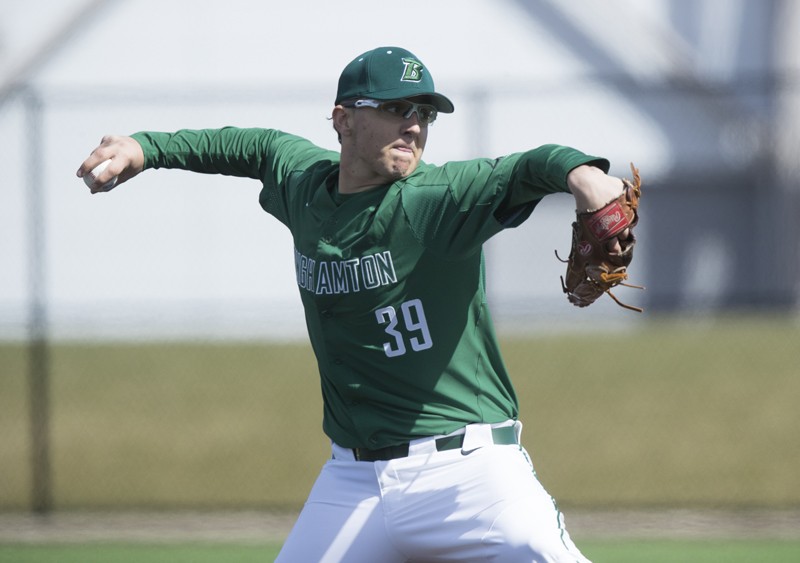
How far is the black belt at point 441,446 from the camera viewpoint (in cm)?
365

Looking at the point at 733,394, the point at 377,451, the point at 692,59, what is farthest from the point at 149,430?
the point at 692,59

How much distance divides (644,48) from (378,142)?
1975 centimetres

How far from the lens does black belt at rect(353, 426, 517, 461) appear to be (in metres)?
3.65

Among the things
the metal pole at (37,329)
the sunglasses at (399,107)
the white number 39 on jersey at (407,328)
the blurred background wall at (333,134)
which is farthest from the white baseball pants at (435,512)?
the blurred background wall at (333,134)

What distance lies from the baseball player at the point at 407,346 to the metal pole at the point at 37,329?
4604 millimetres

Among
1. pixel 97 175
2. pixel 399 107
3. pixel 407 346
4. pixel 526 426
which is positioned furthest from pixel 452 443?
pixel 526 426

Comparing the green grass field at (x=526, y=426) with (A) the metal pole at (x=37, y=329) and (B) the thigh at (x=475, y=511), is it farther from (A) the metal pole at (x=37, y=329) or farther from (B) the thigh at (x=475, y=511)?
(B) the thigh at (x=475, y=511)

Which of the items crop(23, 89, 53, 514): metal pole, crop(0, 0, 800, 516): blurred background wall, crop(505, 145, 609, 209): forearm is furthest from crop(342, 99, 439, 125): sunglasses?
crop(23, 89, 53, 514): metal pole

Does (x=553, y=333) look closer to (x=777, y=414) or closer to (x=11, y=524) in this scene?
(x=777, y=414)

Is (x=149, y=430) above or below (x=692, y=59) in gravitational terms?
below

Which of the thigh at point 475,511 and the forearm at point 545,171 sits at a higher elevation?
the forearm at point 545,171

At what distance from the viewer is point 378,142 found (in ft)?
12.1

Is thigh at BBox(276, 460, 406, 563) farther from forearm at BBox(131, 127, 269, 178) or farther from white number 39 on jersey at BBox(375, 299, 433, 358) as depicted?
forearm at BBox(131, 127, 269, 178)

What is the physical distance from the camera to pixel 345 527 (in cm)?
360
